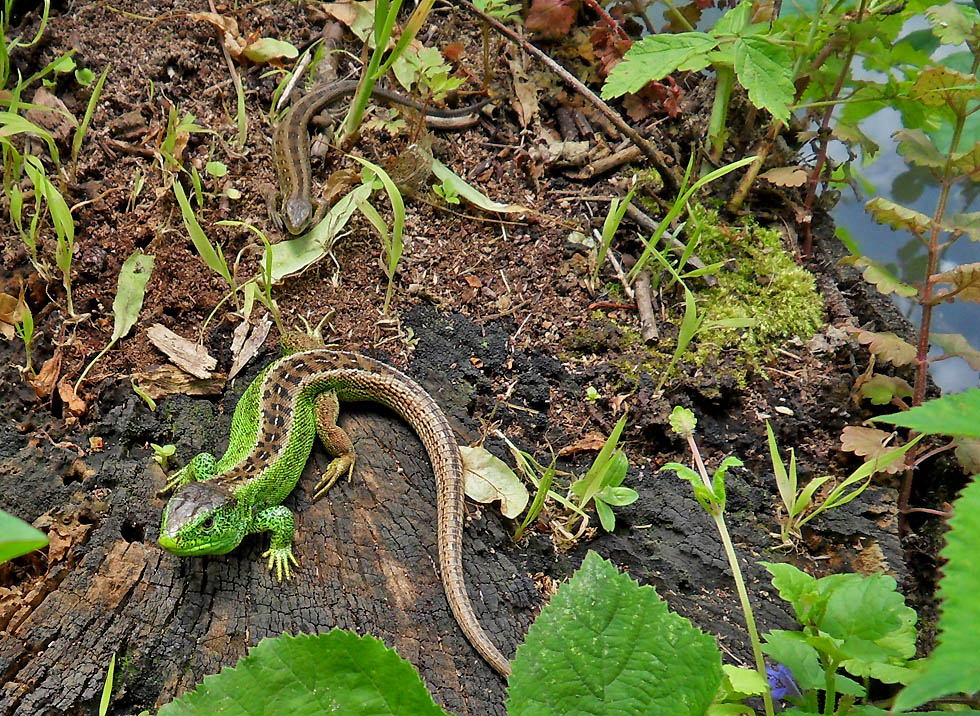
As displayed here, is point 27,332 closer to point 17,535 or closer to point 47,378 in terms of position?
point 47,378

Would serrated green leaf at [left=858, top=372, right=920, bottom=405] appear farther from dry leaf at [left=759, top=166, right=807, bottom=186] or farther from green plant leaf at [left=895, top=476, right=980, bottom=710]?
green plant leaf at [left=895, top=476, right=980, bottom=710]

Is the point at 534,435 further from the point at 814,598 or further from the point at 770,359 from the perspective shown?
the point at 814,598

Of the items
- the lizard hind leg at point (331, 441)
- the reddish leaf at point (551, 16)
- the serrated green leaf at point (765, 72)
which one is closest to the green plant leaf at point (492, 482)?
the lizard hind leg at point (331, 441)

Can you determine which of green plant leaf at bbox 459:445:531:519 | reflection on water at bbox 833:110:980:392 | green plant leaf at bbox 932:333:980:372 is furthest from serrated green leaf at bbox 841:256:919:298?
green plant leaf at bbox 459:445:531:519

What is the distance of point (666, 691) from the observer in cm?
139

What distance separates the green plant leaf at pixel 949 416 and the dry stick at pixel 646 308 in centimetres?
205

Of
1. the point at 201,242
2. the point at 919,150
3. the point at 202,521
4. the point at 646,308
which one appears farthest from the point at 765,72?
the point at 202,521

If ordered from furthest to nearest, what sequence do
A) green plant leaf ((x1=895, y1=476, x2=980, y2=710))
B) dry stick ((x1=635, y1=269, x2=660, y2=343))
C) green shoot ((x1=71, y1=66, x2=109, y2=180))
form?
dry stick ((x1=635, y1=269, x2=660, y2=343)) → green shoot ((x1=71, y1=66, x2=109, y2=180)) → green plant leaf ((x1=895, y1=476, x2=980, y2=710))

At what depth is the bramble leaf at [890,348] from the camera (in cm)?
268

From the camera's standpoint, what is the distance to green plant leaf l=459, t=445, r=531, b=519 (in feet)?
8.77

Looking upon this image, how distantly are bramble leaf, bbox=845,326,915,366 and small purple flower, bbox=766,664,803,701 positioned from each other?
4.02 feet

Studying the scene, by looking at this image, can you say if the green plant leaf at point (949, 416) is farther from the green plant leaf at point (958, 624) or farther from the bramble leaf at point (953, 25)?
the bramble leaf at point (953, 25)

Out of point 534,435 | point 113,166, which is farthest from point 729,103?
point 113,166

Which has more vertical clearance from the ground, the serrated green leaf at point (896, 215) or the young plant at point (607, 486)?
the serrated green leaf at point (896, 215)
